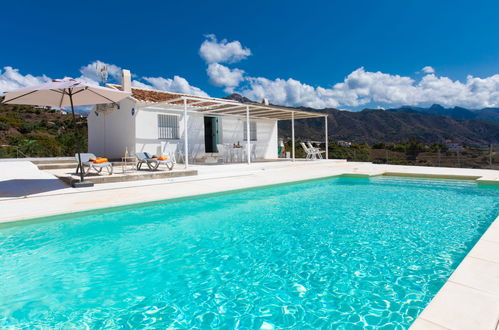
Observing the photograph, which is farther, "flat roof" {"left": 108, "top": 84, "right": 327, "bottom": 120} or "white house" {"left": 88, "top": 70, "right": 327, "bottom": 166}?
"white house" {"left": 88, "top": 70, "right": 327, "bottom": 166}

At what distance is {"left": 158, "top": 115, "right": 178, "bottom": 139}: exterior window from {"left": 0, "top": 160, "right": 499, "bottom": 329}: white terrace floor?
369 centimetres

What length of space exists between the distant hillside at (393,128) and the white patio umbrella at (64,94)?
47.6 metres

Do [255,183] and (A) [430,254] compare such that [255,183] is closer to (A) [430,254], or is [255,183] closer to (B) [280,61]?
(A) [430,254]

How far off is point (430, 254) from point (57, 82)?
339 inches

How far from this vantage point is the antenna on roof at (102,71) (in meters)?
14.9

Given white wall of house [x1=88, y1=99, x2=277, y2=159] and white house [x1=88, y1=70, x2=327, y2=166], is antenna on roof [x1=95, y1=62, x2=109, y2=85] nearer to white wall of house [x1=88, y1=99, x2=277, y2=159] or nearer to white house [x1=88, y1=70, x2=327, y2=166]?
white house [x1=88, y1=70, x2=327, y2=166]

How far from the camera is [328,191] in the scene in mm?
8766

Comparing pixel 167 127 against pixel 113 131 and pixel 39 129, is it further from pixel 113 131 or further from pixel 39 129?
pixel 39 129

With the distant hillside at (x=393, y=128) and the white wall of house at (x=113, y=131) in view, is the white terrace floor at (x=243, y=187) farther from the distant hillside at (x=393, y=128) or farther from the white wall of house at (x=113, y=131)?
the distant hillside at (x=393, y=128)

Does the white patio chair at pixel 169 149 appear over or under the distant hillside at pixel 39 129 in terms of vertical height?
under

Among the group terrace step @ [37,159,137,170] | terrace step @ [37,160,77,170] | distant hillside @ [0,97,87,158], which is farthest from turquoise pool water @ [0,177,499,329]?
distant hillside @ [0,97,87,158]

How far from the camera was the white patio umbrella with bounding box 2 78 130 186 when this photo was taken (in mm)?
6957

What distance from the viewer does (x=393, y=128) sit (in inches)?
2554

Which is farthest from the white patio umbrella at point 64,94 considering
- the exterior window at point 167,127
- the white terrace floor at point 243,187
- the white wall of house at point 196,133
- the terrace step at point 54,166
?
the terrace step at point 54,166
